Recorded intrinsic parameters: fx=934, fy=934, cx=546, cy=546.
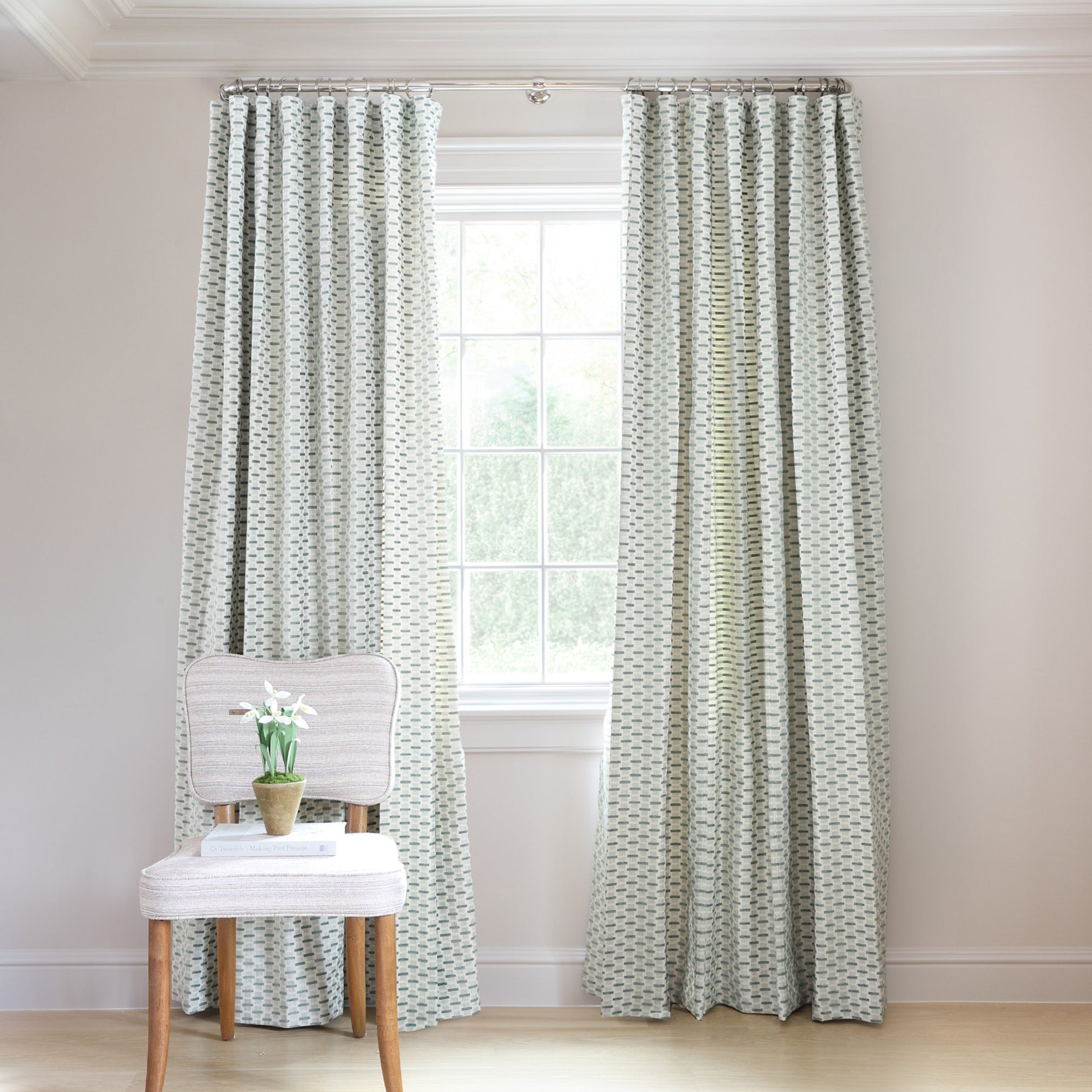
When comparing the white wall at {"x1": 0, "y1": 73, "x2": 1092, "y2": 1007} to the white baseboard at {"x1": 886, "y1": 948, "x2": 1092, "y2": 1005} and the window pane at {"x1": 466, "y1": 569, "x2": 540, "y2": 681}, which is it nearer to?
the white baseboard at {"x1": 886, "y1": 948, "x2": 1092, "y2": 1005}

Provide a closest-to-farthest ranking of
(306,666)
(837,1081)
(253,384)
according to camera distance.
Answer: (837,1081), (306,666), (253,384)

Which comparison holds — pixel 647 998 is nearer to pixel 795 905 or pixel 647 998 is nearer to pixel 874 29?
pixel 795 905

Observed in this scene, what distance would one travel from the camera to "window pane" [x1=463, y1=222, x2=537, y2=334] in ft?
8.79

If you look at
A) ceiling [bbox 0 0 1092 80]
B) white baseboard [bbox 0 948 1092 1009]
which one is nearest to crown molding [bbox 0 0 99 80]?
ceiling [bbox 0 0 1092 80]

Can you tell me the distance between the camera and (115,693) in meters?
2.50

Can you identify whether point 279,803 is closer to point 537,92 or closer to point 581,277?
point 581,277

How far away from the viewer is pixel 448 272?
268 cm

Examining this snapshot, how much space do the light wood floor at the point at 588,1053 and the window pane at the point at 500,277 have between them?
6.13 feet

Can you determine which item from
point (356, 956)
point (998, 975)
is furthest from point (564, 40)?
point (998, 975)

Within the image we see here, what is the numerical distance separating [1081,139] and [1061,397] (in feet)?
2.28

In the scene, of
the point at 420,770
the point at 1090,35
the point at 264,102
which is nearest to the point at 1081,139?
the point at 1090,35

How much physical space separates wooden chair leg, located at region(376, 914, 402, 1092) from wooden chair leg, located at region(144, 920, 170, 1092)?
0.41 metres

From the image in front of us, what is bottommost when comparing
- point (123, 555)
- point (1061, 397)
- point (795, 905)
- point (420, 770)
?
point (795, 905)

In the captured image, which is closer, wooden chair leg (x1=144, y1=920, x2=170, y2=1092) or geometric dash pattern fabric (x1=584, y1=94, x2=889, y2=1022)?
wooden chair leg (x1=144, y1=920, x2=170, y2=1092)
